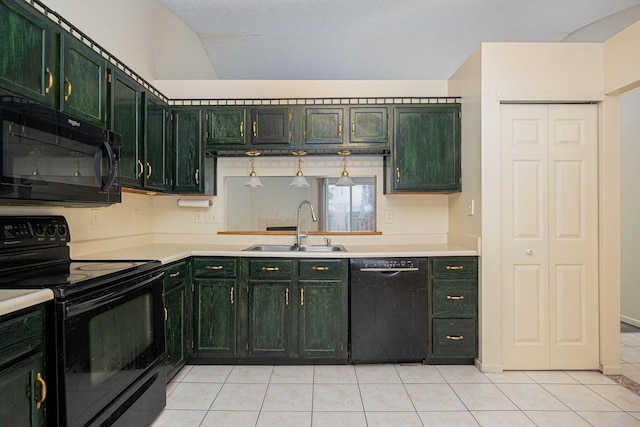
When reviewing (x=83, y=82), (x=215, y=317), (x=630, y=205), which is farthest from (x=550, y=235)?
(x=83, y=82)

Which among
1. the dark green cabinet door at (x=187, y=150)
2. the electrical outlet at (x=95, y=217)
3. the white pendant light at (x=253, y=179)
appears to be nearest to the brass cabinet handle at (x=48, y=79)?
the electrical outlet at (x=95, y=217)

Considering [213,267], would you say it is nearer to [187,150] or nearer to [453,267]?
[187,150]

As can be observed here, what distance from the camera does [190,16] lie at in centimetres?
339

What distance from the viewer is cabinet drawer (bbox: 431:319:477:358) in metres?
2.67

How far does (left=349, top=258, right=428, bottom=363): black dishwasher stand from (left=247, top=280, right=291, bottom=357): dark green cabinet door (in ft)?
1.70

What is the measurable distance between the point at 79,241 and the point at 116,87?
1.03 meters

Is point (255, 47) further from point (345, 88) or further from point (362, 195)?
point (362, 195)

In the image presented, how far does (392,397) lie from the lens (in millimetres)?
2244

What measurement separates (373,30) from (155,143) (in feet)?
7.91

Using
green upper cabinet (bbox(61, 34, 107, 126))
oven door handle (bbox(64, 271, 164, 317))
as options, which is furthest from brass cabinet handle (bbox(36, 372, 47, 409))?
green upper cabinet (bbox(61, 34, 107, 126))

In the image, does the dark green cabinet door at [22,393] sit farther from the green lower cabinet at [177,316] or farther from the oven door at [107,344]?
the green lower cabinet at [177,316]

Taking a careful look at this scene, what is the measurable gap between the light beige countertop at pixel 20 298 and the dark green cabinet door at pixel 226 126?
1.93m

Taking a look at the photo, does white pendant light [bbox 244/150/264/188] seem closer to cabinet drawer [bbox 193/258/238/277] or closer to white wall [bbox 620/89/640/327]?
cabinet drawer [bbox 193/258/238/277]


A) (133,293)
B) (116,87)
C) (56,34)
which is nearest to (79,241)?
(133,293)
